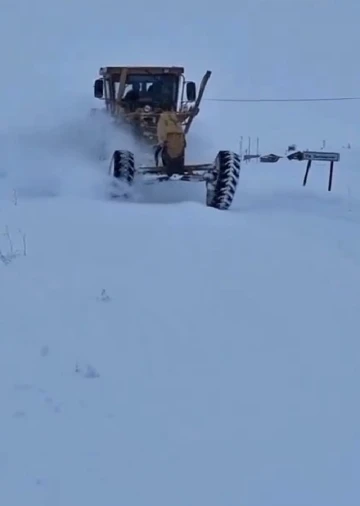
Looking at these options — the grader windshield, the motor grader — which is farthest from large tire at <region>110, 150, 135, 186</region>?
the grader windshield

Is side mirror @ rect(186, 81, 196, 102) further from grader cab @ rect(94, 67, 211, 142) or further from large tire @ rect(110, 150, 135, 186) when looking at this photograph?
large tire @ rect(110, 150, 135, 186)

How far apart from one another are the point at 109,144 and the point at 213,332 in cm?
887

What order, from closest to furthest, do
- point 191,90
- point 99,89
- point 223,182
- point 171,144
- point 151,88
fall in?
point 223,182 → point 171,144 → point 191,90 → point 151,88 → point 99,89

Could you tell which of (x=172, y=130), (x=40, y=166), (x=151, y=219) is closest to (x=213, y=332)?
(x=151, y=219)

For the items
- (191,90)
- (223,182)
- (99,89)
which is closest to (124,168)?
(223,182)

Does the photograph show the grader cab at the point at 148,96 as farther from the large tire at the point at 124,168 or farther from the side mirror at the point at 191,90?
the large tire at the point at 124,168

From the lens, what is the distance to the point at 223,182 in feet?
34.2

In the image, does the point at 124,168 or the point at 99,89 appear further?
the point at 99,89

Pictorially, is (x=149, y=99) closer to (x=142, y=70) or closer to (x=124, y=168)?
(x=142, y=70)

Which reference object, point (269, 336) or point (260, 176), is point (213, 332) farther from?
point (260, 176)

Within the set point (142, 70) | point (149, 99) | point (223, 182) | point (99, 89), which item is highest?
point (142, 70)

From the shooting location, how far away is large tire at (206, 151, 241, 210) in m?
10.4

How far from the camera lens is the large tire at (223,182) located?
10.4 m

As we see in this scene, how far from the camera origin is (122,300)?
5000mm
